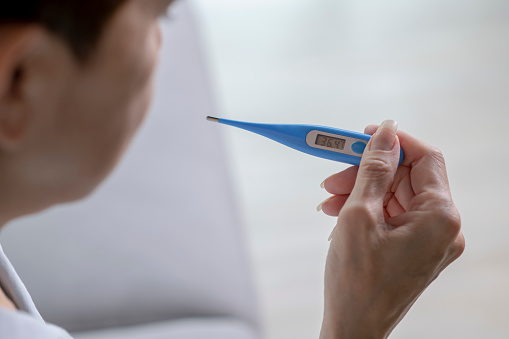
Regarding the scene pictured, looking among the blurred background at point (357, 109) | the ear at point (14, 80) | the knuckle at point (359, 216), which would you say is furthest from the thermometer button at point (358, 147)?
the blurred background at point (357, 109)

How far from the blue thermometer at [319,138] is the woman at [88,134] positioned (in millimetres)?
70

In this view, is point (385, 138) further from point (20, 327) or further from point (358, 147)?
point (20, 327)

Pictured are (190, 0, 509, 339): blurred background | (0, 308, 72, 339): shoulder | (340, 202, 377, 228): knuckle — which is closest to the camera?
(0, 308, 72, 339): shoulder

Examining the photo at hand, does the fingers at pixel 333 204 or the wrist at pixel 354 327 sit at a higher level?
the fingers at pixel 333 204

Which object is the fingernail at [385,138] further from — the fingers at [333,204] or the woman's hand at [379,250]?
the fingers at [333,204]

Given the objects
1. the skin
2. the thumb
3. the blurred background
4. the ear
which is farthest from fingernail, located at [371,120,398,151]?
the blurred background

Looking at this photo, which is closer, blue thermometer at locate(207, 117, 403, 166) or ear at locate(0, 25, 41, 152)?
ear at locate(0, 25, 41, 152)

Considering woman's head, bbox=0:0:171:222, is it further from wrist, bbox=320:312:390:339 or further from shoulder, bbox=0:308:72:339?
wrist, bbox=320:312:390:339

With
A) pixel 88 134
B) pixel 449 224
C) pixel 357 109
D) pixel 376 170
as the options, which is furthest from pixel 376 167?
pixel 357 109

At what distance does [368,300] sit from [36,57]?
1.45 feet

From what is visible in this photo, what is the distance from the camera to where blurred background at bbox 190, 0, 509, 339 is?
1.82 metres

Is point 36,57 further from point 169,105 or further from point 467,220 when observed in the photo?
point 467,220

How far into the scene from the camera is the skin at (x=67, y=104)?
1.56 ft

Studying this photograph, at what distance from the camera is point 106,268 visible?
3.96 ft
